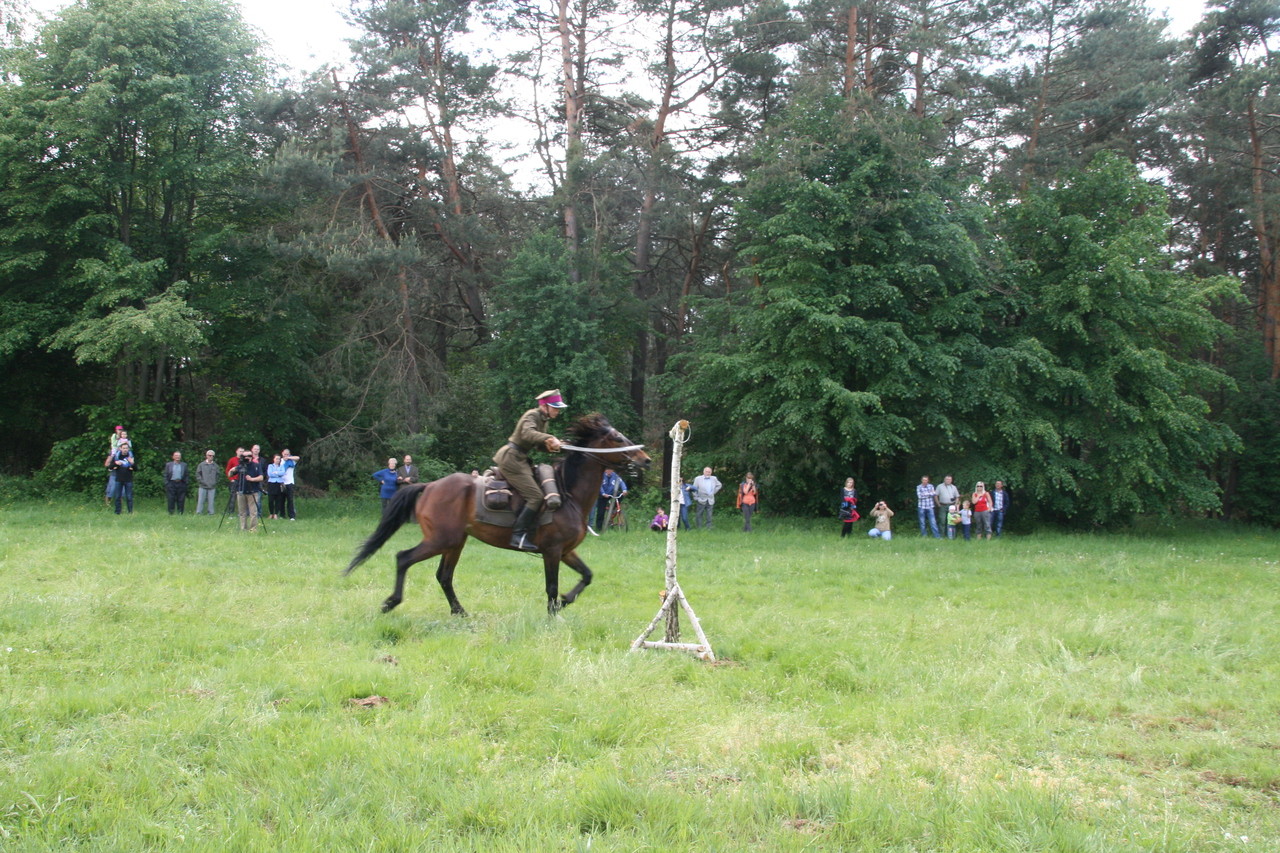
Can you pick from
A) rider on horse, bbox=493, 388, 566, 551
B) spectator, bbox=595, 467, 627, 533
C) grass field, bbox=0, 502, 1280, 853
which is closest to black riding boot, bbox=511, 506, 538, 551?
rider on horse, bbox=493, 388, 566, 551

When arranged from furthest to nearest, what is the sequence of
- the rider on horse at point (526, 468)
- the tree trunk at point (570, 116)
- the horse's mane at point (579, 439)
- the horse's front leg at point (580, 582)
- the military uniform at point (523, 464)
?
the tree trunk at point (570, 116) < the horse's mane at point (579, 439) < the horse's front leg at point (580, 582) < the rider on horse at point (526, 468) < the military uniform at point (523, 464)

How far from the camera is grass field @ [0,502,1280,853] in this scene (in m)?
4.30

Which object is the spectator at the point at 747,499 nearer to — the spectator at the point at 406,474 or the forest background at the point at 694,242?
the forest background at the point at 694,242

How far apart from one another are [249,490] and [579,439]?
1132cm

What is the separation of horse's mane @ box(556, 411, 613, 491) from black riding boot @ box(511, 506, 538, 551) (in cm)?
58

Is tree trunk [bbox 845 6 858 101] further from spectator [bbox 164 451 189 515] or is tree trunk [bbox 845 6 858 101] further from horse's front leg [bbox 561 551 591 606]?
spectator [bbox 164 451 189 515]

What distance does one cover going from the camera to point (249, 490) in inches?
722

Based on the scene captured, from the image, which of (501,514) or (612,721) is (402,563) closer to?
(501,514)

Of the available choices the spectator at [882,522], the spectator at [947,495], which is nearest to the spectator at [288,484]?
the spectator at [882,522]

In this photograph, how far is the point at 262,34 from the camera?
27.4 meters

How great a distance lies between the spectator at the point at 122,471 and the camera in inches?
828

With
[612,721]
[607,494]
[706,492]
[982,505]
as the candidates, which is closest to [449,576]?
[612,721]

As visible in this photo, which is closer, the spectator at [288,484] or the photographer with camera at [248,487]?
the photographer with camera at [248,487]

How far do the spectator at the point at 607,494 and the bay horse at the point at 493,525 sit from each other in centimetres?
962
